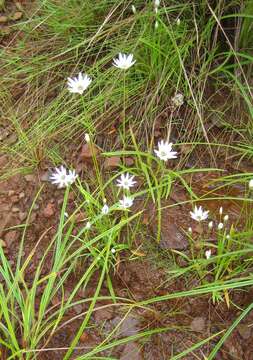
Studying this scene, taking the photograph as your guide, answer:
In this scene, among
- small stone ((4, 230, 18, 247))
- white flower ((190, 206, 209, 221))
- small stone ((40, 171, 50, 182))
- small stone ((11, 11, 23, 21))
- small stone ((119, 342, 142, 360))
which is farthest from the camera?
small stone ((11, 11, 23, 21))

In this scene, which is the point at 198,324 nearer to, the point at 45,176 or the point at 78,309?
the point at 78,309

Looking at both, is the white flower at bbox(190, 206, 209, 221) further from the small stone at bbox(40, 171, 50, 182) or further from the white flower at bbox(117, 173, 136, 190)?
the small stone at bbox(40, 171, 50, 182)

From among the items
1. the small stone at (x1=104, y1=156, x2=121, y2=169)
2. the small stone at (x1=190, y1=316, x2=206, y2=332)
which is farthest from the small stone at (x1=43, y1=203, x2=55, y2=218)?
the small stone at (x1=190, y1=316, x2=206, y2=332)

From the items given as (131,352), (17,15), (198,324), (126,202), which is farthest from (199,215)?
(17,15)

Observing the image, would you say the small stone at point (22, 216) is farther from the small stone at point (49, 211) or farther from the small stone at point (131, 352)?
the small stone at point (131, 352)

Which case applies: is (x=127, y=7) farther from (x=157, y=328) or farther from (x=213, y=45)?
(x=157, y=328)

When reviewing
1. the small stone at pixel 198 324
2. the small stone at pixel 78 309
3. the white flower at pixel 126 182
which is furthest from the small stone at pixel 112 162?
the small stone at pixel 198 324
